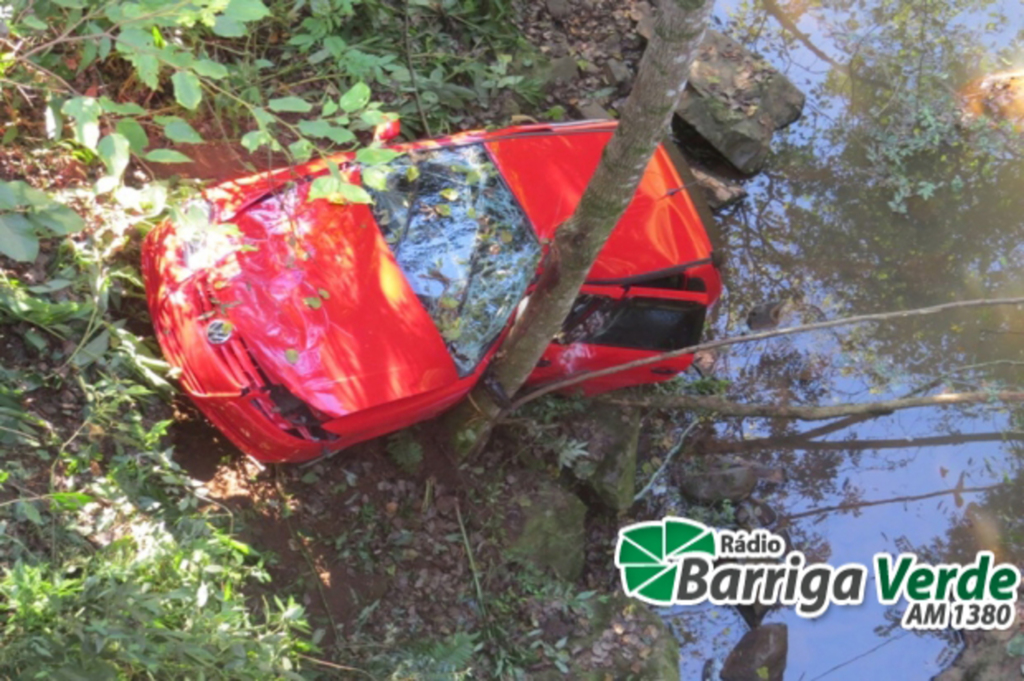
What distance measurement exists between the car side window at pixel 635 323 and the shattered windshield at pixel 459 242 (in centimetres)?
51

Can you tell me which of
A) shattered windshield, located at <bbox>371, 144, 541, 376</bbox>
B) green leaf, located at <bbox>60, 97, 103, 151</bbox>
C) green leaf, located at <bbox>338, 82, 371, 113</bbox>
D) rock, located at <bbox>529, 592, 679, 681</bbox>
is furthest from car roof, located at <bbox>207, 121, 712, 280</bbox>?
rock, located at <bbox>529, 592, 679, 681</bbox>

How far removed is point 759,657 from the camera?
18.0 ft

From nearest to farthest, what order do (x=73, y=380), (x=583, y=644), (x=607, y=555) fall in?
(x=73, y=380) < (x=583, y=644) < (x=607, y=555)

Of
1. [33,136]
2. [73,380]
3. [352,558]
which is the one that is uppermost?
[33,136]

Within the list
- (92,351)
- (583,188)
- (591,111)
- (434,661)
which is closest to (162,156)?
(92,351)

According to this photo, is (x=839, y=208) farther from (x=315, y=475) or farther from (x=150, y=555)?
(x=150, y=555)

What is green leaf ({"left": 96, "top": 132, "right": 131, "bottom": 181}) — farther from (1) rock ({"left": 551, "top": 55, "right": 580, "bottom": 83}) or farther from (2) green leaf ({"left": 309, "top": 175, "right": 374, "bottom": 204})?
(1) rock ({"left": 551, "top": 55, "right": 580, "bottom": 83})

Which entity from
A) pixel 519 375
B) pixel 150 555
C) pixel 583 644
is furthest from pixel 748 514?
pixel 150 555

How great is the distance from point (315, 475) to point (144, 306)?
50.8 inches

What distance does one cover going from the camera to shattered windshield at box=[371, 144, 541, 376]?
4.58 meters

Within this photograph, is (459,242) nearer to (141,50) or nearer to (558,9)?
(141,50)

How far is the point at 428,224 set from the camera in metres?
4.68

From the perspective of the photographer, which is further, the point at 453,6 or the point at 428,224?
the point at 453,6

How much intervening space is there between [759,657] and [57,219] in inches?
185
